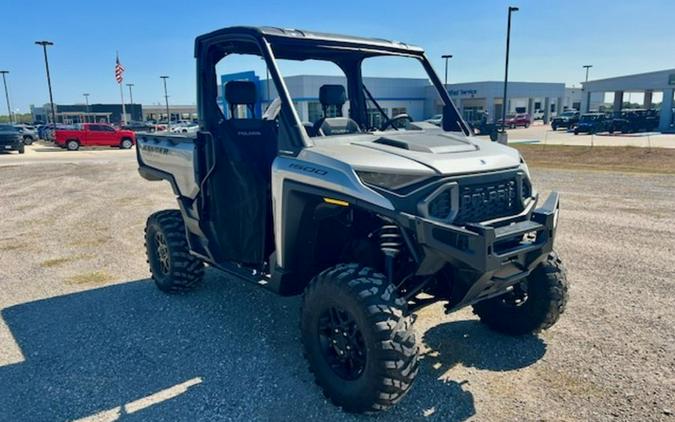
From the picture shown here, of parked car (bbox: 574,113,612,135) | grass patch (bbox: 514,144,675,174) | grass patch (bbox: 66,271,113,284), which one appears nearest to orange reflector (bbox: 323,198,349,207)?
grass patch (bbox: 66,271,113,284)

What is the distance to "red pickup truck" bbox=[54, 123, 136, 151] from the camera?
2973 centimetres

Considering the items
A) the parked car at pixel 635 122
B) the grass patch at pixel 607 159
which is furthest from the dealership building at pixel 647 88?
the grass patch at pixel 607 159

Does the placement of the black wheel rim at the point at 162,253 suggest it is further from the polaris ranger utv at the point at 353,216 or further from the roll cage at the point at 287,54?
the roll cage at the point at 287,54

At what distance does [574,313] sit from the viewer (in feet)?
15.2

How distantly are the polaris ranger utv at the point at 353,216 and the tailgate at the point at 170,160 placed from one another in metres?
0.03

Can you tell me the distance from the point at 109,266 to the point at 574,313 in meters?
5.43

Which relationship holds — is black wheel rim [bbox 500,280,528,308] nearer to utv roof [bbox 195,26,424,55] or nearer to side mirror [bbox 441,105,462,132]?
side mirror [bbox 441,105,462,132]

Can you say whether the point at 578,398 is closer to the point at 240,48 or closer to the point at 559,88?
the point at 240,48

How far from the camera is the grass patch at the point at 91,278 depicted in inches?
228

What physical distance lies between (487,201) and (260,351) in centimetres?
211

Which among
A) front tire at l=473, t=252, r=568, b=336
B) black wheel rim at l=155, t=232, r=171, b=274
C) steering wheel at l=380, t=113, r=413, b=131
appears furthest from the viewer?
black wheel rim at l=155, t=232, r=171, b=274

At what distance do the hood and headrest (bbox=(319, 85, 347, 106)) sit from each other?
0.75m

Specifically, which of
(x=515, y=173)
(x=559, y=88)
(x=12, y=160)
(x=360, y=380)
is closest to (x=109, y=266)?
(x=360, y=380)

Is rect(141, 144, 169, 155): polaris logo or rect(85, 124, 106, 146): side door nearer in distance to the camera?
rect(141, 144, 169, 155): polaris logo
